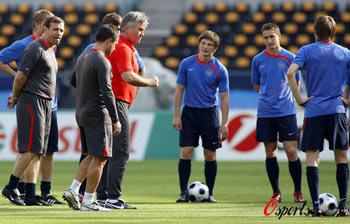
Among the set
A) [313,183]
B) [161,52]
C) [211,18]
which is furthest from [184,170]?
[211,18]

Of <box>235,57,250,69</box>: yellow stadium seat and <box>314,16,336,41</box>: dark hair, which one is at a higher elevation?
<box>314,16,336,41</box>: dark hair

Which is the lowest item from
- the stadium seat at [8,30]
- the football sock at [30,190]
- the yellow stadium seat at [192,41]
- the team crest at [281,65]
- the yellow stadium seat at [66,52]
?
the football sock at [30,190]

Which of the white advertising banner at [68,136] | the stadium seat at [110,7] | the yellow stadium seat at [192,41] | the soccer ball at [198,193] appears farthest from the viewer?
the stadium seat at [110,7]

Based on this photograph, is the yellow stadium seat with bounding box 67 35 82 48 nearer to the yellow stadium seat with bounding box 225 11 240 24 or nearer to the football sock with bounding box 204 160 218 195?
the yellow stadium seat with bounding box 225 11 240 24

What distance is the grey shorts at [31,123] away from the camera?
11.0 m

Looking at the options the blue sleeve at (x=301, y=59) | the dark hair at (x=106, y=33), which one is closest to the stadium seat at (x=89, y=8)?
the dark hair at (x=106, y=33)

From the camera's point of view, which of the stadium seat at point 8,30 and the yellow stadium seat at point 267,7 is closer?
the stadium seat at point 8,30

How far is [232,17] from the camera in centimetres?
3053

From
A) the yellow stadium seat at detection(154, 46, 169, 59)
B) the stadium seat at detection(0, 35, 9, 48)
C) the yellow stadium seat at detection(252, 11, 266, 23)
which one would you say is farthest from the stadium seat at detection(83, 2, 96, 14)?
the yellow stadium seat at detection(252, 11, 266, 23)

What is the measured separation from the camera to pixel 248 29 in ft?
98.4

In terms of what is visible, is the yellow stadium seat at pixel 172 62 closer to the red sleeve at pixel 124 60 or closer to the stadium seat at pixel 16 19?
the stadium seat at pixel 16 19

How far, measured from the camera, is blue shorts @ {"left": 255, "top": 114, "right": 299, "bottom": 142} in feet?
41.7

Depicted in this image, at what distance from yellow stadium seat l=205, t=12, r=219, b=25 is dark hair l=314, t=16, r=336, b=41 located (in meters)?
20.4

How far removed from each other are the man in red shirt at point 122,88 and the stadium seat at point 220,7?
1987 cm
